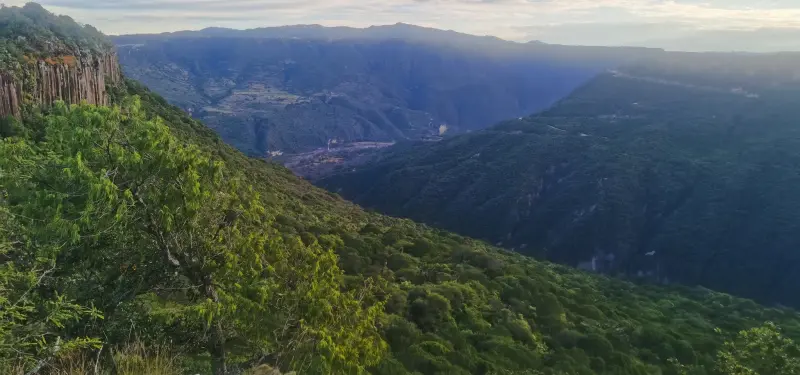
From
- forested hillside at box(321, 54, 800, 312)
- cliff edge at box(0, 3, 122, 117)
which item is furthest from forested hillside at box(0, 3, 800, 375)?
forested hillside at box(321, 54, 800, 312)

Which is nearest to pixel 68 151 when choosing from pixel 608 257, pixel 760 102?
pixel 608 257

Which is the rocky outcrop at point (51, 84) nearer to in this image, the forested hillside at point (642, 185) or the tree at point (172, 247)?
the tree at point (172, 247)

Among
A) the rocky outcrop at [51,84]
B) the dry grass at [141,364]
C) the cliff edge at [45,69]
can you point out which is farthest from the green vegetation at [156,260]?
the cliff edge at [45,69]

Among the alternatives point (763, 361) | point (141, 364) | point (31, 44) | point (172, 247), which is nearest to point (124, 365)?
point (141, 364)

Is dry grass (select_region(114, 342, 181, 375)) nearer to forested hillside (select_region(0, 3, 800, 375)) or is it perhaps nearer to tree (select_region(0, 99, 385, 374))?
forested hillside (select_region(0, 3, 800, 375))

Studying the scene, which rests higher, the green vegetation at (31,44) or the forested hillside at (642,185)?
the green vegetation at (31,44)

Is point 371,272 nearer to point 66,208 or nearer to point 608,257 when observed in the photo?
point 66,208
